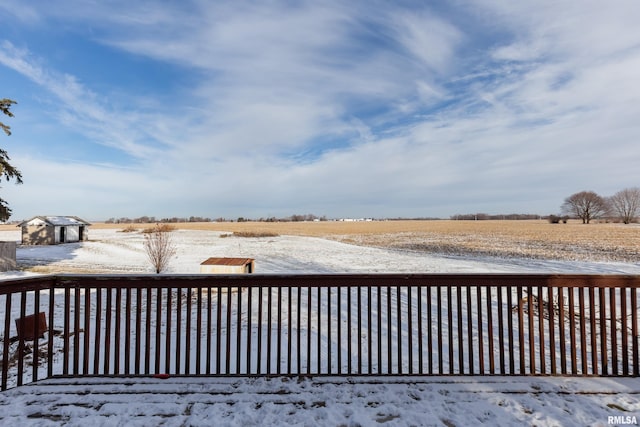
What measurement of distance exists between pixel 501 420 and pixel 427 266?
44.2 ft

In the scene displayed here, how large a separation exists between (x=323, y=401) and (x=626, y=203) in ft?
353

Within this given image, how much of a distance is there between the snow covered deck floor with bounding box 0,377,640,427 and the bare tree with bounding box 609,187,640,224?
101m

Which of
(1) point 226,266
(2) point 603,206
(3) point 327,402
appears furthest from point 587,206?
(3) point 327,402

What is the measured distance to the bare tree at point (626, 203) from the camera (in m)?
74.4

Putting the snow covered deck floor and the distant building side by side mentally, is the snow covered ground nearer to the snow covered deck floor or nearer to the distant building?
the snow covered deck floor

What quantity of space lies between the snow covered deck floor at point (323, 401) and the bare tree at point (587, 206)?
93432 millimetres

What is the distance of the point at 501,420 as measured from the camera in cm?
259

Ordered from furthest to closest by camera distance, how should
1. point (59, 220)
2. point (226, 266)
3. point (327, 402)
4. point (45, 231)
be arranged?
point (59, 220)
point (45, 231)
point (226, 266)
point (327, 402)

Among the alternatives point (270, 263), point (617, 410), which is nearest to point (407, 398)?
point (617, 410)

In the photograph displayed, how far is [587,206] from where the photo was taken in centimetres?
7269

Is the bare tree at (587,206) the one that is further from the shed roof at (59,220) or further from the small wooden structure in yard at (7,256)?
the shed roof at (59,220)

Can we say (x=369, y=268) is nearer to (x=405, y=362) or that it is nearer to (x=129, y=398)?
(x=405, y=362)

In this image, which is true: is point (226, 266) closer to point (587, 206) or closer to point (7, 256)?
point (7, 256)

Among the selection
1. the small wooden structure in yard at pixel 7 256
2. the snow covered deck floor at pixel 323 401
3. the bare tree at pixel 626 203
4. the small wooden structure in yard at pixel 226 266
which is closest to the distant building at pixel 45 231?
the small wooden structure in yard at pixel 7 256
